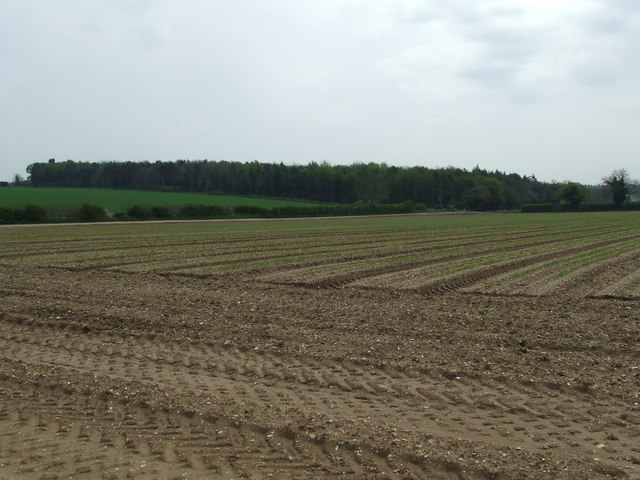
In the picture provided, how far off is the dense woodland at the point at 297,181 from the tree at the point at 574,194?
12663 mm

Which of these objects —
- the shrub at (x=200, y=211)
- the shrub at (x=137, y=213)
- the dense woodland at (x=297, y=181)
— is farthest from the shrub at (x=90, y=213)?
the dense woodland at (x=297, y=181)

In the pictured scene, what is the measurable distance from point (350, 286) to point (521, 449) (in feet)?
38.0

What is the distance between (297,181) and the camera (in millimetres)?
142500

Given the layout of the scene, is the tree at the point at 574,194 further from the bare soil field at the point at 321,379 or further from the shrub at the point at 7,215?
the bare soil field at the point at 321,379

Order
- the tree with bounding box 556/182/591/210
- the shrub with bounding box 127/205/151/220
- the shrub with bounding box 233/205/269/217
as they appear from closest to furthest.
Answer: the shrub with bounding box 127/205/151/220
the shrub with bounding box 233/205/269/217
the tree with bounding box 556/182/591/210

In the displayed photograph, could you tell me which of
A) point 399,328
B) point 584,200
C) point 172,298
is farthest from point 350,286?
point 584,200

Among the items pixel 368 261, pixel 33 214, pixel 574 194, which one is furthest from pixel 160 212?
pixel 574 194

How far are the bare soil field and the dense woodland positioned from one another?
123 metres

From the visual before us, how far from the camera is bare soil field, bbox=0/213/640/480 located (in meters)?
5.83

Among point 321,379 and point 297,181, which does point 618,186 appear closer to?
point 297,181

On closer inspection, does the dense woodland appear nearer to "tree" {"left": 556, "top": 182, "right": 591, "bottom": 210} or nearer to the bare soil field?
"tree" {"left": 556, "top": 182, "right": 591, "bottom": 210}

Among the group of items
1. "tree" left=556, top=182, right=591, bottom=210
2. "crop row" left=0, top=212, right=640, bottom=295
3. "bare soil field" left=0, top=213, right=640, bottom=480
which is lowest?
"bare soil field" left=0, top=213, right=640, bottom=480

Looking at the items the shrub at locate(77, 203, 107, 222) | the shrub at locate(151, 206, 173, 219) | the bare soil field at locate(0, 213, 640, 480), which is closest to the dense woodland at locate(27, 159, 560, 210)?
the shrub at locate(151, 206, 173, 219)

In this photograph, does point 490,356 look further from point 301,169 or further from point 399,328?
point 301,169
